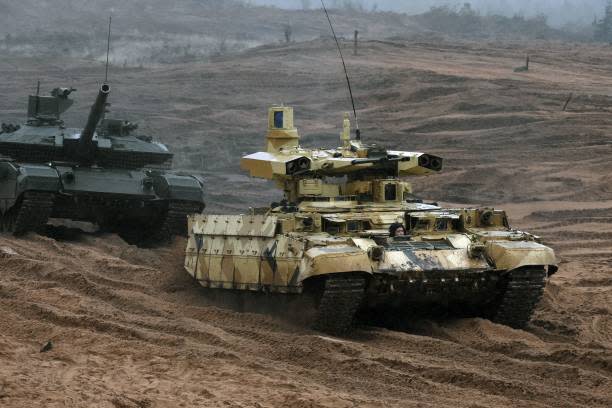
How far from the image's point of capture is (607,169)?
2939 cm

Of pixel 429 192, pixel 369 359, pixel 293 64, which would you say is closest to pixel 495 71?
pixel 293 64

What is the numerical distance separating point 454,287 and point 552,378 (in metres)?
2.45

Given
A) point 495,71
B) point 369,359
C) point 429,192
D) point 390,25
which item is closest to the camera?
point 369,359

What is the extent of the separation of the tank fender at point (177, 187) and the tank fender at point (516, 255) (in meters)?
8.61

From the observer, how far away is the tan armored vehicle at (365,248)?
42.1 ft

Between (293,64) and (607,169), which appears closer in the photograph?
(607,169)

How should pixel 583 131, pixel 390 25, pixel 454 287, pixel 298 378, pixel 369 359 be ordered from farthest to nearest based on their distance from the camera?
1. pixel 390 25
2. pixel 583 131
3. pixel 454 287
4. pixel 369 359
5. pixel 298 378

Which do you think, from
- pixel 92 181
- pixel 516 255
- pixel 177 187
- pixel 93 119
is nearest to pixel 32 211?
pixel 92 181

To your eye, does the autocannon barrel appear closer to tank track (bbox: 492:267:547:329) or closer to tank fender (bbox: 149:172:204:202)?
tank fender (bbox: 149:172:204:202)

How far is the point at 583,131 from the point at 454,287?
20.6m

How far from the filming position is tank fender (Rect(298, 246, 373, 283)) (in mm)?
12406

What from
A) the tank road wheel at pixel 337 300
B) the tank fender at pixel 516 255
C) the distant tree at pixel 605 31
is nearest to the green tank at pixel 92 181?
the tank road wheel at pixel 337 300

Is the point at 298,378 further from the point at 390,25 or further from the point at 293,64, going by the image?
the point at 390,25

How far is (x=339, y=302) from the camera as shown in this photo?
12664mm
